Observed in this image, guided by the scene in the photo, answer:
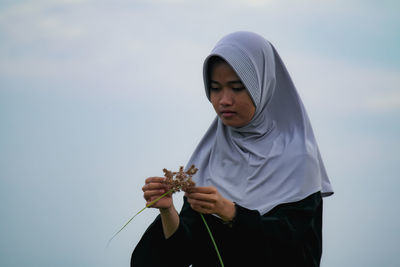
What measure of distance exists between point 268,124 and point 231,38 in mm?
537

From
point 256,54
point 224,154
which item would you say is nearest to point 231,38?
point 256,54

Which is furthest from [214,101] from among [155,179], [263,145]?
[155,179]

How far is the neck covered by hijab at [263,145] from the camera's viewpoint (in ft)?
8.99

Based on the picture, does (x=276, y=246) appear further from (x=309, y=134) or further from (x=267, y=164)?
(x=309, y=134)

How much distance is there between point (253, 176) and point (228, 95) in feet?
1.55

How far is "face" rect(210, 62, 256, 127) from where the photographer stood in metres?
2.70

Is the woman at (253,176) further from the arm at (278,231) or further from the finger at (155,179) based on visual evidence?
the finger at (155,179)

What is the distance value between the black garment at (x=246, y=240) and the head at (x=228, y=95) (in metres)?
0.52

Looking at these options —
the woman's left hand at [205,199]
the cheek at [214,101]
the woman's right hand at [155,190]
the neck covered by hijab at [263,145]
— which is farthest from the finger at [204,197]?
the cheek at [214,101]

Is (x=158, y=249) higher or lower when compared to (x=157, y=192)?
lower

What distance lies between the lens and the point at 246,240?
8.35 ft

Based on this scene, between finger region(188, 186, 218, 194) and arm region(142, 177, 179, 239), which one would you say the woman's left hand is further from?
A: arm region(142, 177, 179, 239)

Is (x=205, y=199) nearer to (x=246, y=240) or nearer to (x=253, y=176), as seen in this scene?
(x=246, y=240)

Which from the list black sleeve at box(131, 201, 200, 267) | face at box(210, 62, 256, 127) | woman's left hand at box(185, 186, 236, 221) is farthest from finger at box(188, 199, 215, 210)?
face at box(210, 62, 256, 127)
